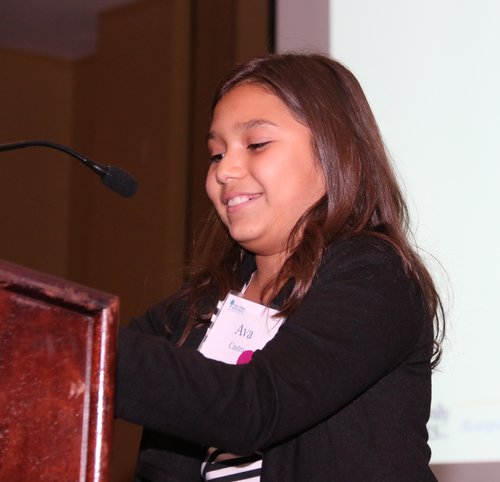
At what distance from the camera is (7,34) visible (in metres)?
4.71

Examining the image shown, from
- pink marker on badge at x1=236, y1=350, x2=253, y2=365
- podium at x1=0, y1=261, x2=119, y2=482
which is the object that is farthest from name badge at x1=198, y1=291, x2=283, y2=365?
podium at x1=0, y1=261, x2=119, y2=482

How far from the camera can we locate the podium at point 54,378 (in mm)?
657

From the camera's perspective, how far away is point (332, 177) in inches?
52.2

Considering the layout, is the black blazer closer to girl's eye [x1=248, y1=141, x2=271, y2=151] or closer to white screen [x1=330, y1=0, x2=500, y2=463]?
girl's eye [x1=248, y1=141, x2=271, y2=151]

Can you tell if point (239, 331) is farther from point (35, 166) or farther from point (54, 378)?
point (35, 166)

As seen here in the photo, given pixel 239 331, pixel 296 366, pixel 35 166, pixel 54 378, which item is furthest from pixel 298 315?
pixel 35 166

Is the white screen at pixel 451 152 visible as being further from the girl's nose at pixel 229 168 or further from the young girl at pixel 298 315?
the girl's nose at pixel 229 168

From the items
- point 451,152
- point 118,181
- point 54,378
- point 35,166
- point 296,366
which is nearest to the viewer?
point 54,378

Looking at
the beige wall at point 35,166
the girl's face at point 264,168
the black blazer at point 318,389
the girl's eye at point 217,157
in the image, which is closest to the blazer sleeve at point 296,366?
the black blazer at point 318,389

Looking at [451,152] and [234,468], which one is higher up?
[451,152]

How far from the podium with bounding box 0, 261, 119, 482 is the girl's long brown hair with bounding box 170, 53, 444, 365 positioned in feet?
1.76

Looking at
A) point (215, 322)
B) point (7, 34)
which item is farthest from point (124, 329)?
point (7, 34)

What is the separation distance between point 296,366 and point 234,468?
1.04 ft

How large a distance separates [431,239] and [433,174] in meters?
0.16
